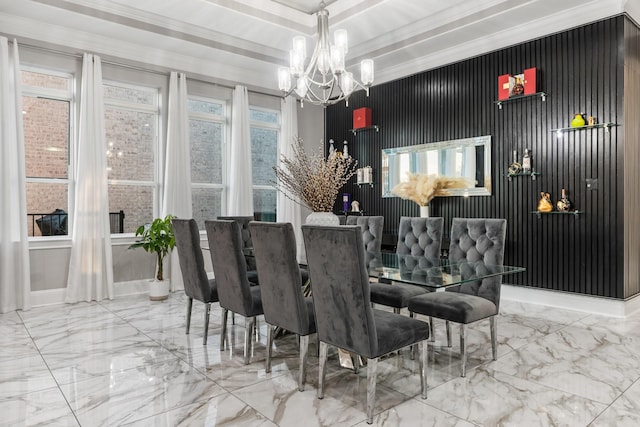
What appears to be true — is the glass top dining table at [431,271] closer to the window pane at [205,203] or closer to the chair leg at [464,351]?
the chair leg at [464,351]

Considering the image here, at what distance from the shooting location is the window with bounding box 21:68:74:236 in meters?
4.96

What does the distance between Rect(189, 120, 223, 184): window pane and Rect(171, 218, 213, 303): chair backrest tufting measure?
2.72m

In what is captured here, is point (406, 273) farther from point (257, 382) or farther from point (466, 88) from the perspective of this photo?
point (466, 88)

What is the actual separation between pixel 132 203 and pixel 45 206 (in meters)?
0.97

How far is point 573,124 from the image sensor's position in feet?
14.2

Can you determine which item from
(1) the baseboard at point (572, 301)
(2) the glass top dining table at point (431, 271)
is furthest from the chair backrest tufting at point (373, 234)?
(1) the baseboard at point (572, 301)

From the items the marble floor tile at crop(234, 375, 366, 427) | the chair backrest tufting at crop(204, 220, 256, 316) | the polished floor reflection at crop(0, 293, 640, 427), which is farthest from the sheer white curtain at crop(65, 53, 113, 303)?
the marble floor tile at crop(234, 375, 366, 427)

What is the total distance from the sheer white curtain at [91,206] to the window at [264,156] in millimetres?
2236

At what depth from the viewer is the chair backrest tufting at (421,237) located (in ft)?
12.6

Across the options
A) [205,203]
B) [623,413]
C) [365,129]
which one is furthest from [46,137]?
[623,413]

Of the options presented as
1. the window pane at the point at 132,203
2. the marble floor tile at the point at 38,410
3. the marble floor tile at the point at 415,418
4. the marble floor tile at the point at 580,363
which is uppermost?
the window pane at the point at 132,203

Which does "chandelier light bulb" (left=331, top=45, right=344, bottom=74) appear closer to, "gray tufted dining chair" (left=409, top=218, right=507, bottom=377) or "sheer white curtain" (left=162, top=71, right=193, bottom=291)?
"gray tufted dining chair" (left=409, top=218, right=507, bottom=377)

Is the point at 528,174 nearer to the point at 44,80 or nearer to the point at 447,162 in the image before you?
the point at 447,162

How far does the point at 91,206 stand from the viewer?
5062 millimetres
